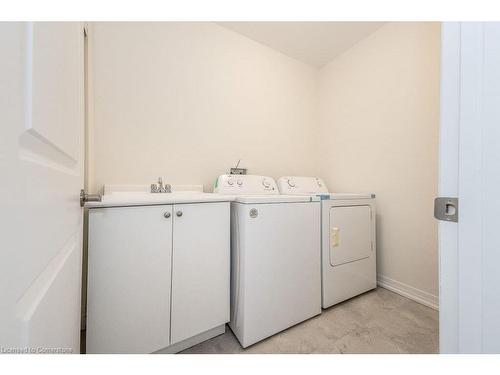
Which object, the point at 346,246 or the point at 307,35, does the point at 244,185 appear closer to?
the point at 346,246

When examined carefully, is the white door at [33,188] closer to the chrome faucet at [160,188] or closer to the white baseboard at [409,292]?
the chrome faucet at [160,188]

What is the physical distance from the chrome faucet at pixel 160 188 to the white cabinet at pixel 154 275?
0.56 meters

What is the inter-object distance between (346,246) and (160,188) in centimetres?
166

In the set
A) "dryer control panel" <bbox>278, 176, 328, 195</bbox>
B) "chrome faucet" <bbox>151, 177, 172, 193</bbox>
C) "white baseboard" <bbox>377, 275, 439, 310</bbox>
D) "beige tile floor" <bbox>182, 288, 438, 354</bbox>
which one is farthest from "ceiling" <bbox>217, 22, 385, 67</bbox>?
"beige tile floor" <bbox>182, 288, 438, 354</bbox>

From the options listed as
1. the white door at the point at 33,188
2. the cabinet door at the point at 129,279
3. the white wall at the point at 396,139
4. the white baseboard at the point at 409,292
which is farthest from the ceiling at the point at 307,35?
the white baseboard at the point at 409,292

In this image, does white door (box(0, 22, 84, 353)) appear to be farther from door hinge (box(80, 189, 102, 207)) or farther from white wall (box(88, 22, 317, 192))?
white wall (box(88, 22, 317, 192))

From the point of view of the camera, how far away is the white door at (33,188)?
0.90 ft

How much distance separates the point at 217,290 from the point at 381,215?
1774 mm

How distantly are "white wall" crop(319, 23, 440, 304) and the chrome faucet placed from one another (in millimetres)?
1929

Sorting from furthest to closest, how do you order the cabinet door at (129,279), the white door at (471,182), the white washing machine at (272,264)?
the white washing machine at (272,264), the cabinet door at (129,279), the white door at (471,182)

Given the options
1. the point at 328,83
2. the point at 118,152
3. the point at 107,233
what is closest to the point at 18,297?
the point at 107,233

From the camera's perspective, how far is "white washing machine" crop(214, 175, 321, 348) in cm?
123

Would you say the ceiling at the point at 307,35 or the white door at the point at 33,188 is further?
the ceiling at the point at 307,35
